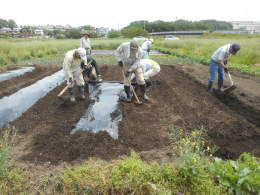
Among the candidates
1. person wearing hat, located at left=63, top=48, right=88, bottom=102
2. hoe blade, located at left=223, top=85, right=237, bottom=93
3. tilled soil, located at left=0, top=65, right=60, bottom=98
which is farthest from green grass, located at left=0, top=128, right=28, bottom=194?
hoe blade, located at left=223, top=85, right=237, bottom=93

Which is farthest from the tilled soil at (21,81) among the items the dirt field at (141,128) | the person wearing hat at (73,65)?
the person wearing hat at (73,65)

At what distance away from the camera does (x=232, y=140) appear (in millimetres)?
3592

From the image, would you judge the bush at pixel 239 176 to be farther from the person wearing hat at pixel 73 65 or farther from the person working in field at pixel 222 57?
the person working in field at pixel 222 57

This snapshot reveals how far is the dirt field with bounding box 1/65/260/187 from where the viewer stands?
3.04 meters

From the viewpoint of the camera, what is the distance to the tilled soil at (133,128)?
3.14 metres

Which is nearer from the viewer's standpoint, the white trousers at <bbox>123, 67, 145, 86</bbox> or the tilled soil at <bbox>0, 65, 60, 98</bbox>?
the white trousers at <bbox>123, 67, 145, 86</bbox>

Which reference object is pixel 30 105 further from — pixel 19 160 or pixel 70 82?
pixel 19 160

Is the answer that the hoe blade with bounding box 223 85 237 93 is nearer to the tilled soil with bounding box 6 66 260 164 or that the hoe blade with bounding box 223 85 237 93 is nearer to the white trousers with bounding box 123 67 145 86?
the tilled soil with bounding box 6 66 260 164

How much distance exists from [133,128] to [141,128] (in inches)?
6.1

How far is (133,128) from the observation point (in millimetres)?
3781

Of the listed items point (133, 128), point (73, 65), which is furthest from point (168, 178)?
point (73, 65)

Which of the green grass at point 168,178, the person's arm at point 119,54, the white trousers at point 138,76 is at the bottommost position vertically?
the green grass at point 168,178

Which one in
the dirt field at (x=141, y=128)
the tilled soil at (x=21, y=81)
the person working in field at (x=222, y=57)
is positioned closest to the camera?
the dirt field at (x=141, y=128)

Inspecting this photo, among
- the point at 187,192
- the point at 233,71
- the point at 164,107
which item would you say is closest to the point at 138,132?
the point at 164,107
